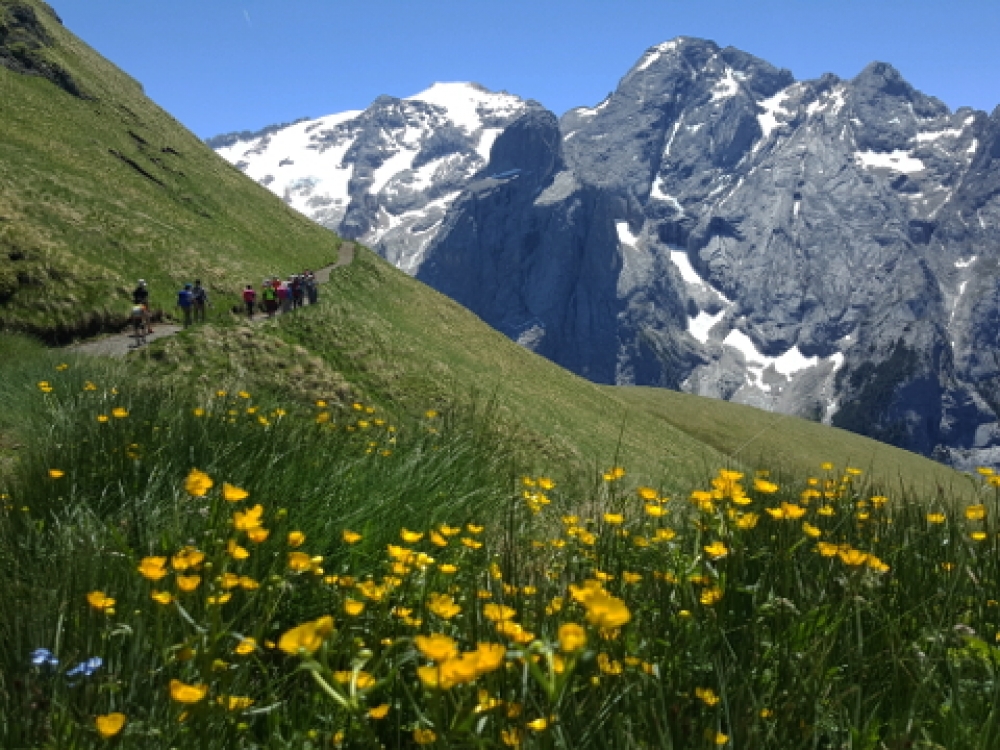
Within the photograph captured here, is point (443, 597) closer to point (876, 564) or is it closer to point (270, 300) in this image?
point (876, 564)

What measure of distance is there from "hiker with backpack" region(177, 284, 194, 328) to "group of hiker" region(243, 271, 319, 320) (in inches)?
165

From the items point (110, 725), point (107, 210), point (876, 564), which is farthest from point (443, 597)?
point (107, 210)

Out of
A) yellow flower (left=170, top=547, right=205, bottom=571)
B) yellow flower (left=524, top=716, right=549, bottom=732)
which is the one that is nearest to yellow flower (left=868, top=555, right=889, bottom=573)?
yellow flower (left=524, top=716, right=549, bottom=732)

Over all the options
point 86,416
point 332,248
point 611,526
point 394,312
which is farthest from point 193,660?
point 332,248

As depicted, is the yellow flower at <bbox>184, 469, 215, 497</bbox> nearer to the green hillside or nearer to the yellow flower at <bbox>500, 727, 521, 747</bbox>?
the yellow flower at <bbox>500, 727, 521, 747</bbox>

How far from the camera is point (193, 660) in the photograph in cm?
318

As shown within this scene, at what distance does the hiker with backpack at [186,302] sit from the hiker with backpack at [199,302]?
0.25 metres

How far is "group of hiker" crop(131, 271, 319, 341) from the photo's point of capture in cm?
3022

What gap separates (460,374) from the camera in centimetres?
4081

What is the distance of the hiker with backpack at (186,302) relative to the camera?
31906 millimetres

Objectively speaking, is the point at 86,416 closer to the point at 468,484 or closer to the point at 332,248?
the point at 468,484

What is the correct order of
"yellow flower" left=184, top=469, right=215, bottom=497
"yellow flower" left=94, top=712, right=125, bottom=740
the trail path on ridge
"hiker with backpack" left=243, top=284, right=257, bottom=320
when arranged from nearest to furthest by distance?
"yellow flower" left=94, top=712, right=125, bottom=740 < "yellow flower" left=184, top=469, right=215, bottom=497 < the trail path on ridge < "hiker with backpack" left=243, top=284, right=257, bottom=320

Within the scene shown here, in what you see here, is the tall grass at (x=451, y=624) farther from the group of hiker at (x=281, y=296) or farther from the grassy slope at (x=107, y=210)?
the group of hiker at (x=281, y=296)

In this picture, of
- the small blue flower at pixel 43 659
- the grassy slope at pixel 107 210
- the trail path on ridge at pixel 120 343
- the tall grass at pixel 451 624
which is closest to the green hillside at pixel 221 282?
the grassy slope at pixel 107 210
